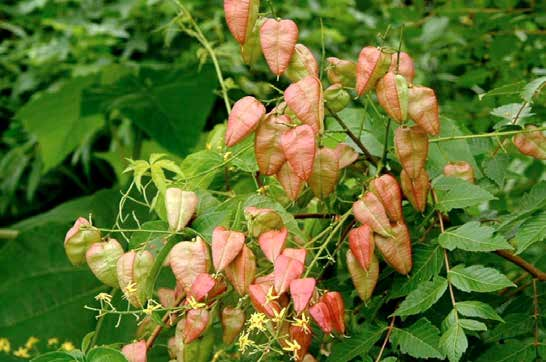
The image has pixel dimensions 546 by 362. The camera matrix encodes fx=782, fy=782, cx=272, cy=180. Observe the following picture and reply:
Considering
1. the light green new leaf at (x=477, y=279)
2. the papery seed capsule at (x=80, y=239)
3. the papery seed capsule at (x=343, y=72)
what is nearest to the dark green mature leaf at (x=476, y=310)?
the light green new leaf at (x=477, y=279)

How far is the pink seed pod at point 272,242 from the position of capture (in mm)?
609

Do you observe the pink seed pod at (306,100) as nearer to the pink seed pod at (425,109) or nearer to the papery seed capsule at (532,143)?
the pink seed pod at (425,109)

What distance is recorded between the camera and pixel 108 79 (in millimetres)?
1675

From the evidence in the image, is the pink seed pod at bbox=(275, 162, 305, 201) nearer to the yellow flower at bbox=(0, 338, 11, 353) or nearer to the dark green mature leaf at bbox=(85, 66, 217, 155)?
the yellow flower at bbox=(0, 338, 11, 353)

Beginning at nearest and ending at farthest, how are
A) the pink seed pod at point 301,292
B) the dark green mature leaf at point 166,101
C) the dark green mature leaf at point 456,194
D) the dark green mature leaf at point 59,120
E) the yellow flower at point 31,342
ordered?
1. the pink seed pod at point 301,292
2. the dark green mature leaf at point 456,194
3. the yellow flower at point 31,342
4. the dark green mature leaf at point 166,101
5. the dark green mature leaf at point 59,120

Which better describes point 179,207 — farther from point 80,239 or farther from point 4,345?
point 4,345

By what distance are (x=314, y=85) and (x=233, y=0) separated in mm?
109

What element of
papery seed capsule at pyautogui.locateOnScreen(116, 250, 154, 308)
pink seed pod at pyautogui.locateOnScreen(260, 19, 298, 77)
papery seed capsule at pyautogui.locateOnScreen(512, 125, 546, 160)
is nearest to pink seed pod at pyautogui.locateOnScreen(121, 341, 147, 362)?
papery seed capsule at pyautogui.locateOnScreen(116, 250, 154, 308)

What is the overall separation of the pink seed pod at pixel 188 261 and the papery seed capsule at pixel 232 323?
1.8 inches

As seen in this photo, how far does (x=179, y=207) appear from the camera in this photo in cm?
65

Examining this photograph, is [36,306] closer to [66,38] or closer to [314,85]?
[314,85]

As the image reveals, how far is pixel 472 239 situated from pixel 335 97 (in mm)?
167

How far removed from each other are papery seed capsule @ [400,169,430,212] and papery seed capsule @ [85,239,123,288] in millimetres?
253

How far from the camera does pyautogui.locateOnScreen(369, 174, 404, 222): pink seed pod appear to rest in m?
0.65
